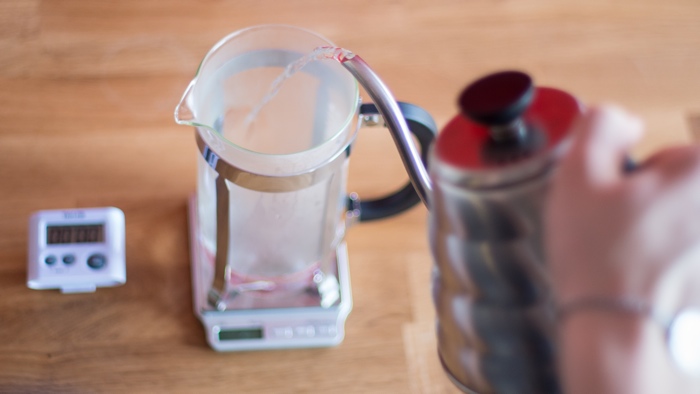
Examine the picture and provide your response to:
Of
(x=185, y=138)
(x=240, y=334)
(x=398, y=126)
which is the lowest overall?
(x=240, y=334)

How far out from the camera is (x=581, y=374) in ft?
1.00

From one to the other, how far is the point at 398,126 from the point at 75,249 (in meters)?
0.38

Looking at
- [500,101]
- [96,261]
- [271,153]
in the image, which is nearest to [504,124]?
[500,101]

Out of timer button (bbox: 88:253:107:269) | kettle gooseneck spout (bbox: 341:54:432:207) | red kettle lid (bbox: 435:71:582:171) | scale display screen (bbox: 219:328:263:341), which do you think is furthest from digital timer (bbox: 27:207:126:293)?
red kettle lid (bbox: 435:71:582:171)

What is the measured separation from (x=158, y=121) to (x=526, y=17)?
438mm

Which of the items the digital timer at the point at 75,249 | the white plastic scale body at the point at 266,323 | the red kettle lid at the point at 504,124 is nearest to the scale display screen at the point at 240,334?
the white plastic scale body at the point at 266,323

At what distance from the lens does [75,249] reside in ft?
2.35

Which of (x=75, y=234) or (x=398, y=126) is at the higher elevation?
(x=398, y=126)

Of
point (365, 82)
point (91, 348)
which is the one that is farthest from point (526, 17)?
point (91, 348)

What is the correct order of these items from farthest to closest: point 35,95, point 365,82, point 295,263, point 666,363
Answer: point 35,95 < point 295,263 < point 365,82 < point 666,363

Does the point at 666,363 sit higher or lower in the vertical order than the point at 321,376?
higher

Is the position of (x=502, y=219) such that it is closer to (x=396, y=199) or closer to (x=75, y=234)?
(x=396, y=199)

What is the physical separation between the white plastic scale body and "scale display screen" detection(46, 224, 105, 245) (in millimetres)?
94

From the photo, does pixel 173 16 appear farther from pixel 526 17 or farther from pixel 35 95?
pixel 526 17
